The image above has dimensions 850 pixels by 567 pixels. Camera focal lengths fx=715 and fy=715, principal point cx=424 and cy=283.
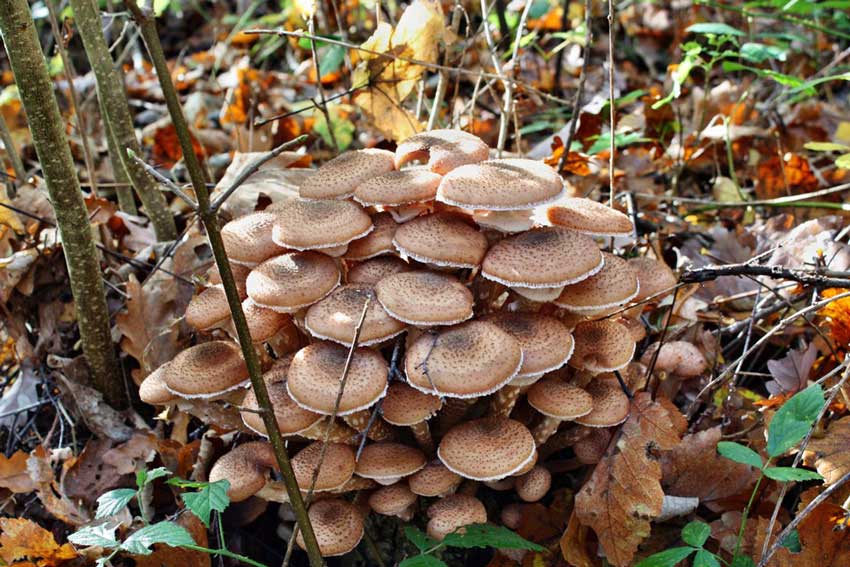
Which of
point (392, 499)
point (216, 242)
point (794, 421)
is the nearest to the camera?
point (216, 242)

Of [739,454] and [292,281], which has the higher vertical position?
[292,281]

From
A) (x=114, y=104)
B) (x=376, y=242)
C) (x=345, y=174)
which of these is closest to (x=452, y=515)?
(x=376, y=242)

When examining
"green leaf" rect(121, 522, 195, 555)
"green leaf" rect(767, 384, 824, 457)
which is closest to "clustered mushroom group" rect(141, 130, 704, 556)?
"green leaf" rect(121, 522, 195, 555)

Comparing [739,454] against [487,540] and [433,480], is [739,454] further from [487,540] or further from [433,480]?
[433,480]

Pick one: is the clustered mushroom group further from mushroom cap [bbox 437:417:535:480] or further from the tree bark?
the tree bark

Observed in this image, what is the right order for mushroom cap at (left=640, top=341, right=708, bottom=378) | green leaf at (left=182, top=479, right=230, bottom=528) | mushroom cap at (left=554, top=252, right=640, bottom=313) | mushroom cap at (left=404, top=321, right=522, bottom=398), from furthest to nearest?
mushroom cap at (left=640, top=341, right=708, bottom=378) → mushroom cap at (left=554, top=252, right=640, bottom=313) → mushroom cap at (left=404, top=321, right=522, bottom=398) → green leaf at (left=182, top=479, right=230, bottom=528)

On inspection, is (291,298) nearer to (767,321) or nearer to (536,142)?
(767,321)
